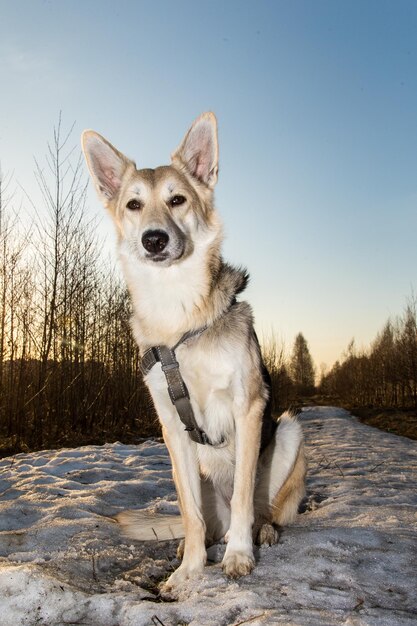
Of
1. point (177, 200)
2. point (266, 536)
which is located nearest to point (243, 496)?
point (266, 536)

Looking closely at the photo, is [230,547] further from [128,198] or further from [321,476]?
[321,476]

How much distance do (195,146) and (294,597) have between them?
2.87 meters

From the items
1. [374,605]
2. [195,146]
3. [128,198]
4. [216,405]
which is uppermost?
[195,146]

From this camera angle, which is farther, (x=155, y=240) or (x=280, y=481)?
(x=280, y=481)

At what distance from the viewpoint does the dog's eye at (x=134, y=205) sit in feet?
11.7

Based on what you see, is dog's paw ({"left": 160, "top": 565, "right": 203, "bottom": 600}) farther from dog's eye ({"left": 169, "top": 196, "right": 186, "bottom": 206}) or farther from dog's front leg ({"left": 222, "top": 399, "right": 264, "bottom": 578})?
dog's eye ({"left": 169, "top": 196, "right": 186, "bottom": 206})

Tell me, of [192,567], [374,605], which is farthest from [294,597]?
[192,567]

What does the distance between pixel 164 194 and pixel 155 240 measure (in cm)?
51

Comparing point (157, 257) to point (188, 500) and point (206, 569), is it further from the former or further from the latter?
point (206, 569)

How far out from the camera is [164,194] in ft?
11.6

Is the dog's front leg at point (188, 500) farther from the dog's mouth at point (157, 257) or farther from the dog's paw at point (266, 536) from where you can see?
the dog's mouth at point (157, 257)

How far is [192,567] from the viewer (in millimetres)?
2711

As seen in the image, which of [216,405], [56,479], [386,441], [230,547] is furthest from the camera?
[386,441]

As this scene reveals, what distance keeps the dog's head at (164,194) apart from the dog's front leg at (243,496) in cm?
110
